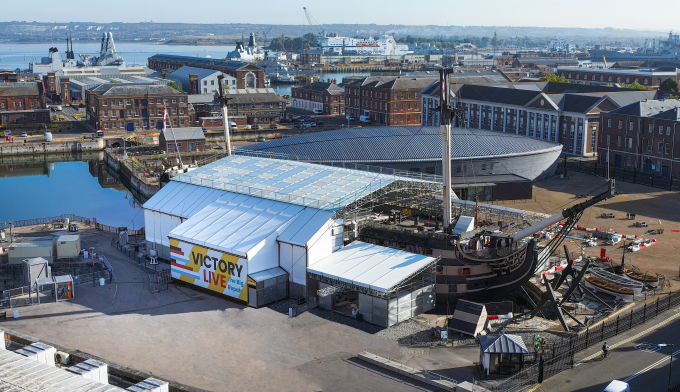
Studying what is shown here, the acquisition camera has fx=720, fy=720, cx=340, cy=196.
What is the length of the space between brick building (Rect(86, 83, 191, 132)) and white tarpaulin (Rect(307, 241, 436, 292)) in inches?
2380

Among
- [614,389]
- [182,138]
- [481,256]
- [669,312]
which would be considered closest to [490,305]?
[481,256]

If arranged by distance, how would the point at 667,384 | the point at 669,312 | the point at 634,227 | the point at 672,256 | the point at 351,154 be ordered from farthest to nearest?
the point at 351,154 → the point at 634,227 → the point at 672,256 → the point at 669,312 → the point at 667,384

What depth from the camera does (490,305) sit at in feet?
95.3

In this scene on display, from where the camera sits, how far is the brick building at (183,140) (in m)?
71.2

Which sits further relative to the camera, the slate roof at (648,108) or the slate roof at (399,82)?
the slate roof at (399,82)

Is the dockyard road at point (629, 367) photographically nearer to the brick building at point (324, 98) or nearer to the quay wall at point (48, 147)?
the quay wall at point (48, 147)

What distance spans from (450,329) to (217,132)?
6504cm

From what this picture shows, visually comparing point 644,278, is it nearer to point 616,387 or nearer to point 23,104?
point 616,387

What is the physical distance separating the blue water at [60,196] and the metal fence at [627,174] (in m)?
37.3

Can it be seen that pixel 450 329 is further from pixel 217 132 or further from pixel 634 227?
pixel 217 132

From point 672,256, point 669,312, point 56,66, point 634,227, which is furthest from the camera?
point 56,66

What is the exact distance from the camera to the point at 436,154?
52750 millimetres

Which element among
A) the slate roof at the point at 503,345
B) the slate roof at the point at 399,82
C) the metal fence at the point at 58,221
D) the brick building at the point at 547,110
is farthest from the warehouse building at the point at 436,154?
the slate roof at the point at 399,82

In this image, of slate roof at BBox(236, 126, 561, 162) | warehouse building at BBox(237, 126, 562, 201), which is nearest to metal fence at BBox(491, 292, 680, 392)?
warehouse building at BBox(237, 126, 562, 201)
